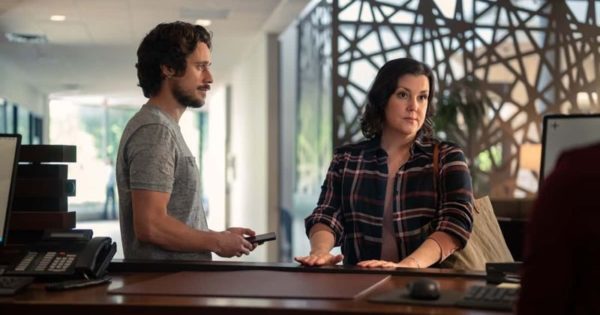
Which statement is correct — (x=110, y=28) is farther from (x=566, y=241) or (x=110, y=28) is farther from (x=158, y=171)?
(x=566, y=241)

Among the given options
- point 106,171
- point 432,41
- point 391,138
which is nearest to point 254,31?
point 432,41

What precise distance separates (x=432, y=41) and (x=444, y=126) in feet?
3.01

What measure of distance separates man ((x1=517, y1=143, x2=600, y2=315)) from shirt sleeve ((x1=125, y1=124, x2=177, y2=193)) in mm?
1575

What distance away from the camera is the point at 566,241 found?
3.11 feet

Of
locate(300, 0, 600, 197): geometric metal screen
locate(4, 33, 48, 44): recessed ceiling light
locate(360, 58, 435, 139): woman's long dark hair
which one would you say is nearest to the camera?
locate(360, 58, 435, 139): woman's long dark hair

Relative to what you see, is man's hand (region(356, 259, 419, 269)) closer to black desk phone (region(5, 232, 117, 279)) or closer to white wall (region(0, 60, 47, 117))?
black desk phone (region(5, 232, 117, 279))

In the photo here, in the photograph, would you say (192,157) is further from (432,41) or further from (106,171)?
(106,171)

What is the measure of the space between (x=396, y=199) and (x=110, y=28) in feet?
26.4

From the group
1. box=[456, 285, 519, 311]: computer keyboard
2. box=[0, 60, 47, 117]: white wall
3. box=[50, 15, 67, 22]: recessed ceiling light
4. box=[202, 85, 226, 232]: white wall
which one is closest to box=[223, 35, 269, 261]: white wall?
box=[202, 85, 226, 232]: white wall

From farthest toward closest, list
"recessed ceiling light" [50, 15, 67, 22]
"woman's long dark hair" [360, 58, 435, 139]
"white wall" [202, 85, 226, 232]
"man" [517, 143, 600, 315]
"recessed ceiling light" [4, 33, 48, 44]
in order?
"white wall" [202, 85, 226, 232] → "recessed ceiling light" [4, 33, 48, 44] → "recessed ceiling light" [50, 15, 67, 22] → "woman's long dark hair" [360, 58, 435, 139] → "man" [517, 143, 600, 315]

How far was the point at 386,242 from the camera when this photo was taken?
2615 mm

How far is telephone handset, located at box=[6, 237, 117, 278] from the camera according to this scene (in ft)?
7.33

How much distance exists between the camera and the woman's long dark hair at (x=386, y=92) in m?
2.75

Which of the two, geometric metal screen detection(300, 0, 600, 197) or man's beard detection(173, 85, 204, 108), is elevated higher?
geometric metal screen detection(300, 0, 600, 197)
